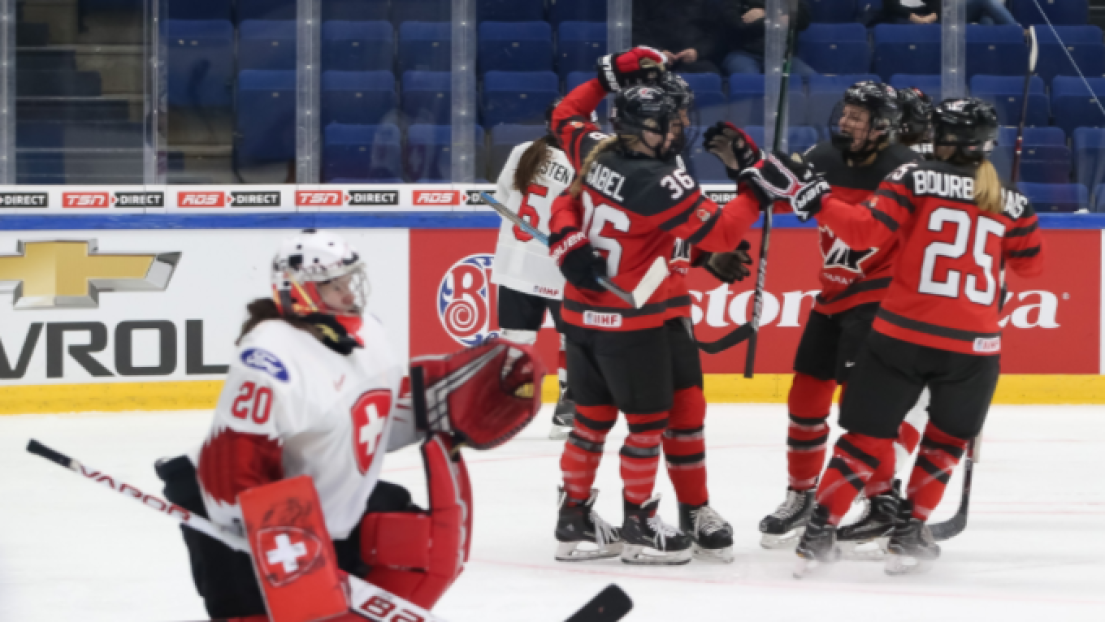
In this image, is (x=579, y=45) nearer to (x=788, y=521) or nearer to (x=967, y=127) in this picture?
(x=788, y=521)

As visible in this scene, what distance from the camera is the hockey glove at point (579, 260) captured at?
325 centimetres

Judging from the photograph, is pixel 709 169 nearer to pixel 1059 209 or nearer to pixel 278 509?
pixel 1059 209

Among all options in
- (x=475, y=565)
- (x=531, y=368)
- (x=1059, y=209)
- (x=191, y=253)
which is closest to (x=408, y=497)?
(x=531, y=368)

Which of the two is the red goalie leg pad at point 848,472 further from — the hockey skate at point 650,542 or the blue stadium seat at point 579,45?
the blue stadium seat at point 579,45

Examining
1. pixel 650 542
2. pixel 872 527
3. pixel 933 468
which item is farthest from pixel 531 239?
pixel 933 468

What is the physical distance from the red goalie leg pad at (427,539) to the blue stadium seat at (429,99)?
406 cm

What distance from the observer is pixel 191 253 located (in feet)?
18.6

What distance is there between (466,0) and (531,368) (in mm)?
4161

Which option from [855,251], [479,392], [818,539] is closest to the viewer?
[479,392]

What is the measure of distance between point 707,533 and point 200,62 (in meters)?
3.61

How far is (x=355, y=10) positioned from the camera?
20.0ft

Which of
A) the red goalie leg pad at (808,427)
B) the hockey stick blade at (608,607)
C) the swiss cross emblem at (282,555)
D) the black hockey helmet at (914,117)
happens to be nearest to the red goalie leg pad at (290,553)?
the swiss cross emblem at (282,555)

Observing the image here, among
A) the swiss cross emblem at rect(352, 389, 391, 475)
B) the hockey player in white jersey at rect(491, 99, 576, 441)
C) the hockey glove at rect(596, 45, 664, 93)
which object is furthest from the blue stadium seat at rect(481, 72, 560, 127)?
the swiss cross emblem at rect(352, 389, 391, 475)

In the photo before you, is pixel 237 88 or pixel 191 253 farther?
pixel 237 88
